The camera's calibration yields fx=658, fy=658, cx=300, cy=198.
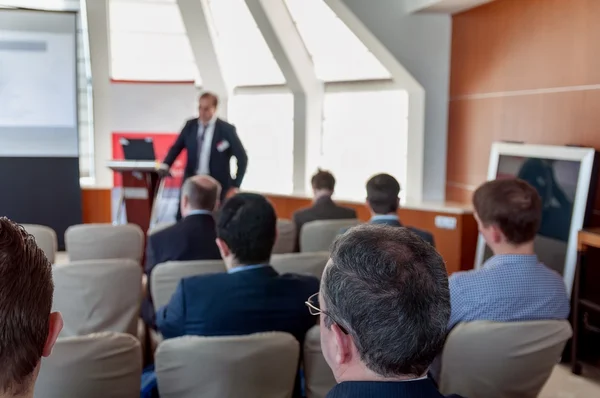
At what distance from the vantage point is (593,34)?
176 inches

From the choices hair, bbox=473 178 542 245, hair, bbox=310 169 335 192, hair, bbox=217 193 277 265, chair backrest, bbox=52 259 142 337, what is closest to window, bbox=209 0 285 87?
hair, bbox=310 169 335 192

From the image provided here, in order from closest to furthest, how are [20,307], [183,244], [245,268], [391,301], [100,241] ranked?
[20,307]
[391,301]
[245,268]
[183,244]
[100,241]

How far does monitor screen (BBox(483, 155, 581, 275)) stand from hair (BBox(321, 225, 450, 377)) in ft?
11.1

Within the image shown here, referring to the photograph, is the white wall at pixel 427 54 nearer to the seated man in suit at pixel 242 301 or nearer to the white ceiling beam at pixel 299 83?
the white ceiling beam at pixel 299 83

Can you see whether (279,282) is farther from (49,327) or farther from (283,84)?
(283,84)

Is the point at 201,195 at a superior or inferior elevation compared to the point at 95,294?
superior

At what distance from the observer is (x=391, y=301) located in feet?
3.70

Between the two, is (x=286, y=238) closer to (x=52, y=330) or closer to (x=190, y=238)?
(x=190, y=238)

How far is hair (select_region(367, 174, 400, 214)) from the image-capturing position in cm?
364

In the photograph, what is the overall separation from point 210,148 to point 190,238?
8.18 feet

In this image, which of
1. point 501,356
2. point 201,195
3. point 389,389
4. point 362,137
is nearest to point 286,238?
point 201,195

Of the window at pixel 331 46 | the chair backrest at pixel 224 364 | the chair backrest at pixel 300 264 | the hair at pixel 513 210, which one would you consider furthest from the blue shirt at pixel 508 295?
the window at pixel 331 46

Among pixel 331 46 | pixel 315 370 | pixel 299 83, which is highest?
pixel 331 46

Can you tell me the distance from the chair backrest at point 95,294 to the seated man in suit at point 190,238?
39 cm
